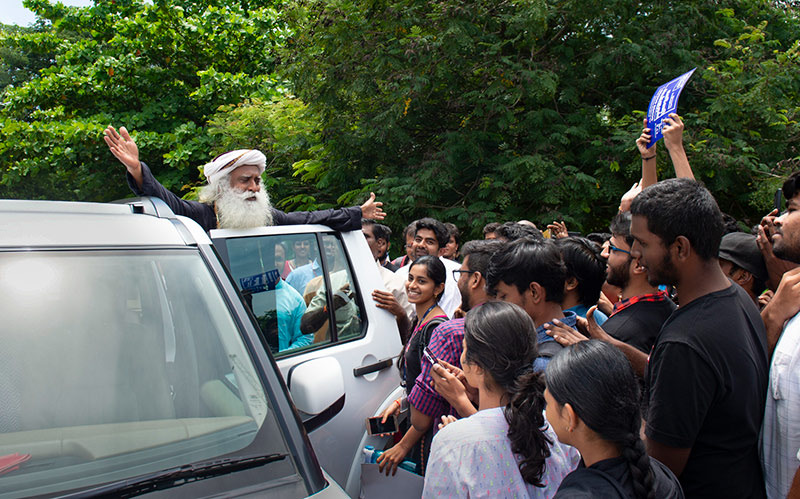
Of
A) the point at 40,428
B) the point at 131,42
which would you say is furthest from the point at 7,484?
the point at 131,42

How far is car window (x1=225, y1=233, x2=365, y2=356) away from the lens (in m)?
2.74

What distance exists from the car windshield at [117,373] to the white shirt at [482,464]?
531mm

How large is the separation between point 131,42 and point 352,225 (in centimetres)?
1183

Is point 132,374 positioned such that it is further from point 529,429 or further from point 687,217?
point 687,217

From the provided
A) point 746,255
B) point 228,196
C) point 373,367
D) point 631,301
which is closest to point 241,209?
point 228,196

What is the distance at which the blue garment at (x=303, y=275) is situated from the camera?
9.80 ft

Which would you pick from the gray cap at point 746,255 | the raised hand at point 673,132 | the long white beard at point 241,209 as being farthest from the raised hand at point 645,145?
the long white beard at point 241,209

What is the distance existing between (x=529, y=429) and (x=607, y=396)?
0.32 meters

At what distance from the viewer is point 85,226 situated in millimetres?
1842

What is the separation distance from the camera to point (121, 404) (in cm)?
161

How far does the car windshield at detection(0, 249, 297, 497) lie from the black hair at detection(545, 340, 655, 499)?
0.87m

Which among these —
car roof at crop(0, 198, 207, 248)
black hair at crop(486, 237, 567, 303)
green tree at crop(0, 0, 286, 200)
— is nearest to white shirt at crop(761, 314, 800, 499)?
black hair at crop(486, 237, 567, 303)

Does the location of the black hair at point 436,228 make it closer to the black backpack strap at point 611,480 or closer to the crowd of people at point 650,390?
the crowd of people at point 650,390

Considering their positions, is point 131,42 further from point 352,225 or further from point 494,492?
point 494,492
